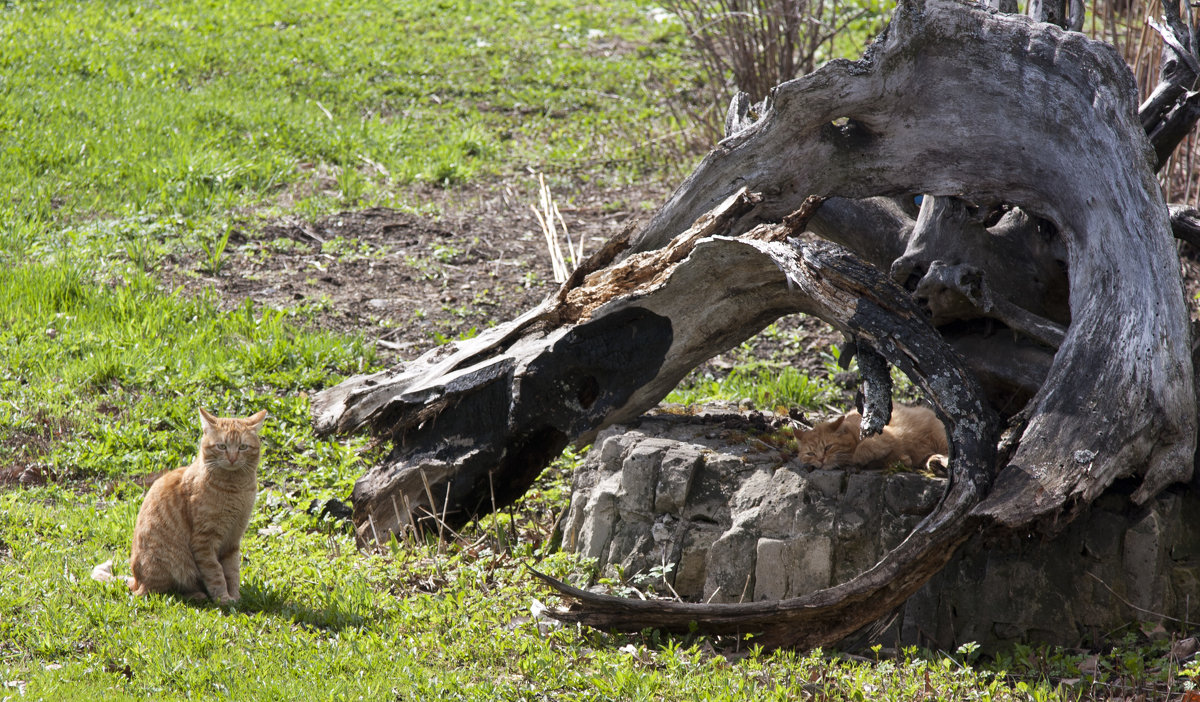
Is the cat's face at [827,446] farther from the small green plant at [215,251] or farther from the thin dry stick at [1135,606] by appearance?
the small green plant at [215,251]

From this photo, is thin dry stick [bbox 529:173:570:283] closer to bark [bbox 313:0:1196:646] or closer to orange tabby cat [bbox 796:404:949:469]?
bark [bbox 313:0:1196:646]

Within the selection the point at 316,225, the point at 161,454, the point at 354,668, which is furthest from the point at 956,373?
the point at 316,225

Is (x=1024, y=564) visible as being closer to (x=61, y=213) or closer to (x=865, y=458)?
(x=865, y=458)

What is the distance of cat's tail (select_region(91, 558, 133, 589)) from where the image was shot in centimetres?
483

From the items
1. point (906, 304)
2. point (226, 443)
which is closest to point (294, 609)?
point (226, 443)

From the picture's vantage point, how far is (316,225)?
10.1 meters

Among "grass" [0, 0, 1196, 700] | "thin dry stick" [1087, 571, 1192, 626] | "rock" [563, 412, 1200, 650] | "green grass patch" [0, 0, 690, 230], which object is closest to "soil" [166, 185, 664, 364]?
"grass" [0, 0, 1196, 700]

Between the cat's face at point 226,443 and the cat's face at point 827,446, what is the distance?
2.54 m

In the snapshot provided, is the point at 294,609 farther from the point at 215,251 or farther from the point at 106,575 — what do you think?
the point at 215,251

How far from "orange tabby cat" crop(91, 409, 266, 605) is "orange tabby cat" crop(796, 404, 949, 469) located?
2.66 m

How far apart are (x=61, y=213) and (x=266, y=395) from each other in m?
3.97

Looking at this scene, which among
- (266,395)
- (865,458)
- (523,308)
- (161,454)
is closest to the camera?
(865,458)

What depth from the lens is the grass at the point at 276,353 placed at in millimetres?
4129

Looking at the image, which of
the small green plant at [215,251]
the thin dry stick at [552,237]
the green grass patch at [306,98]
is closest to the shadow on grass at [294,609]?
the thin dry stick at [552,237]
